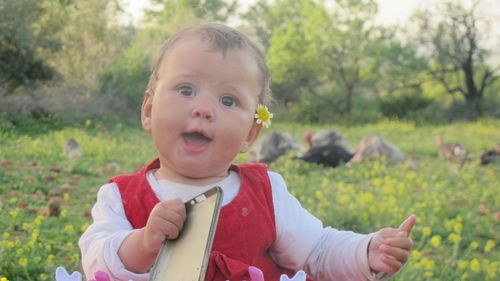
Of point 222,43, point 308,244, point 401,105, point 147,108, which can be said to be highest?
point 222,43

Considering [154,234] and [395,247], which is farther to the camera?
[395,247]

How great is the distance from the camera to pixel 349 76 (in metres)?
20.3

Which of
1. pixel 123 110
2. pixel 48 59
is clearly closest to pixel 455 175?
pixel 123 110

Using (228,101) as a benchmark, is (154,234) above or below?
below

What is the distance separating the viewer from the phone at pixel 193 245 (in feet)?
4.57

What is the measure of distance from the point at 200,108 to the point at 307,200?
336cm

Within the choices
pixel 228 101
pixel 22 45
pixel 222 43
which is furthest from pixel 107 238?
pixel 22 45

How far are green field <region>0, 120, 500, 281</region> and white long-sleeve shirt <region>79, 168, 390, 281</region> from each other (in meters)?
0.45

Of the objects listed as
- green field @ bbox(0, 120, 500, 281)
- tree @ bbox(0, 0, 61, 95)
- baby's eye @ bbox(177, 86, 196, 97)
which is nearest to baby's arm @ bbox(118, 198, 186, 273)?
baby's eye @ bbox(177, 86, 196, 97)

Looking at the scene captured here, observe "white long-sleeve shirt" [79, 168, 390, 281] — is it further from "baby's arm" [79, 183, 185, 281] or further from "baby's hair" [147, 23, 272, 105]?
"baby's hair" [147, 23, 272, 105]

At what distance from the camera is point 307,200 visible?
4.89m

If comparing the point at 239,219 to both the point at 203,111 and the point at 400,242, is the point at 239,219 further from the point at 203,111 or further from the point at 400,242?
the point at 400,242

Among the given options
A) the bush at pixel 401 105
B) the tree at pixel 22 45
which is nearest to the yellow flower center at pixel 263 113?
the tree at pixel 22 45

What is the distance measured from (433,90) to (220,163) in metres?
20.5
